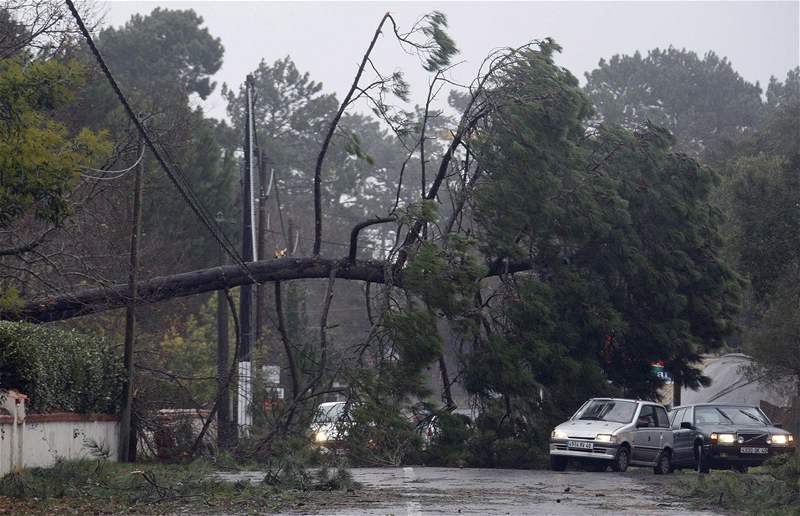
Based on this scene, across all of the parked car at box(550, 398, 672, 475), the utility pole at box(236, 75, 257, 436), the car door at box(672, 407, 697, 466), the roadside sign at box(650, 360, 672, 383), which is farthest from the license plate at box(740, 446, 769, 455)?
the utility pole at box(236, 75, 257, 436)

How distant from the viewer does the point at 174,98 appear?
176 feet

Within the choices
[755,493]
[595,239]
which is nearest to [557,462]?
[595,239]

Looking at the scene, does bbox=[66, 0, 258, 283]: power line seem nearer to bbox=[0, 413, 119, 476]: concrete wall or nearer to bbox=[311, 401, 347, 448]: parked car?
bbox=[311, 401, 347, 448]: parked car

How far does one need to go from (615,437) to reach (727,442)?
4119 mm

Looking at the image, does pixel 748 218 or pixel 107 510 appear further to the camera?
pixel 748 218

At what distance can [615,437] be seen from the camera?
76.8 ft

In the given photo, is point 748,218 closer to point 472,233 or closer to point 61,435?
point 472,233

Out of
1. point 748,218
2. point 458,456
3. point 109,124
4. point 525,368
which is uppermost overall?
point 109,124

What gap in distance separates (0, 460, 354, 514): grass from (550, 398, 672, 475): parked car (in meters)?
7.16

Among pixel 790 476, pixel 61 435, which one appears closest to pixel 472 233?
pixel 61 435

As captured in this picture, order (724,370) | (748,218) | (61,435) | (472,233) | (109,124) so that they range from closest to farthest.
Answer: (61,435), (472,233), (748,218), (109,124), (724,370)

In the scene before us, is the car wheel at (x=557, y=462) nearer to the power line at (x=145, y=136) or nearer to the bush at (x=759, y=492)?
the bush at (x=759, y=492)

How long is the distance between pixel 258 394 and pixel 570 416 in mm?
7035

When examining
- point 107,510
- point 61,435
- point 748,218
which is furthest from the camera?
point 748,218
